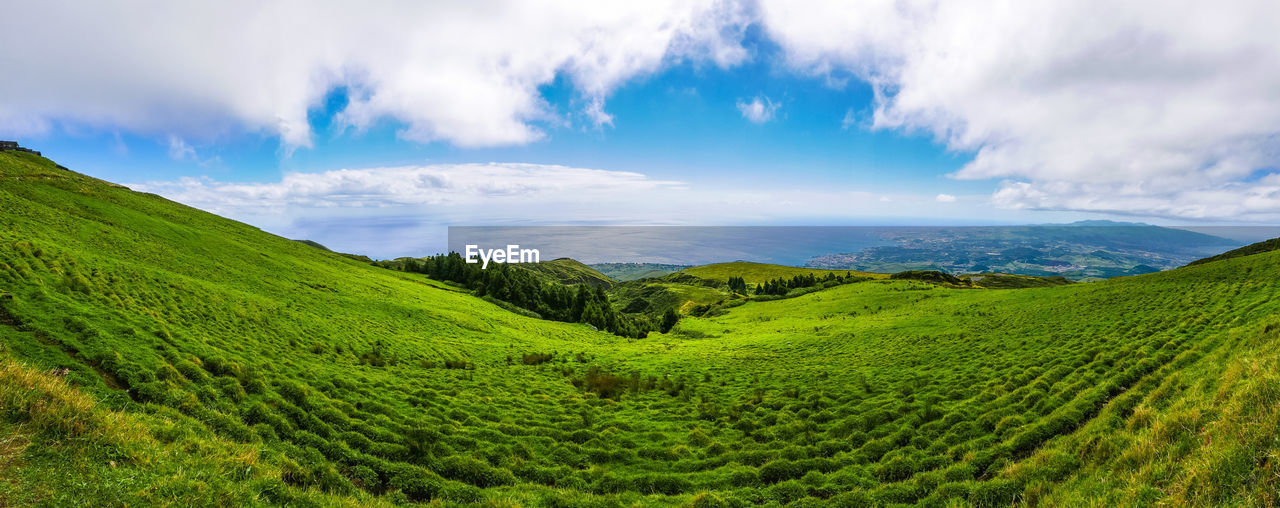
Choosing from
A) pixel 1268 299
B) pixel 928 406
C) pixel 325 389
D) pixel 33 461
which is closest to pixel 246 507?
pixel 33 461

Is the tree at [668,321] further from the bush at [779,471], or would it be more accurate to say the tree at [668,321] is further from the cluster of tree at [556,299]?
the bush at [779,471]

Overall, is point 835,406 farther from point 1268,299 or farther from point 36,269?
point 36,269

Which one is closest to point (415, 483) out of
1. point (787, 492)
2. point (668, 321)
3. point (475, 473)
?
point (475, 473)

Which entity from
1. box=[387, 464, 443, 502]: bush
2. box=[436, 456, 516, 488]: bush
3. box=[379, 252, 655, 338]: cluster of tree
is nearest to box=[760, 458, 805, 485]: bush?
box=[436, 456, 516, 488]: bush

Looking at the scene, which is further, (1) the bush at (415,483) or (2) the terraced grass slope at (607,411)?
(1) the bush at (415,483)

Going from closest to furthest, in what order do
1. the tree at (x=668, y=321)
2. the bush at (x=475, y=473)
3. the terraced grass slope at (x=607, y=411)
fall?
1. the terraced grass slope at (x=607, y=411)
2. the bush at (x=475, y=473)
3. the tree at (x=668, y=321)

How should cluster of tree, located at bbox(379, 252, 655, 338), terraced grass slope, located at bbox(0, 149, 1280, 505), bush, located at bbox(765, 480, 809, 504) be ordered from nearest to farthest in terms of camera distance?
terraced grass slope, located at bbox(0, 149, 1280, 505) < bush, located at bbox(765, 480, 809, 504) < cluster of tree, located at bbox(379, 252, 655, 338)

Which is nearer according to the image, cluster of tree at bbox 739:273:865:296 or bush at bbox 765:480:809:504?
bush at bbox 765:480:809:504

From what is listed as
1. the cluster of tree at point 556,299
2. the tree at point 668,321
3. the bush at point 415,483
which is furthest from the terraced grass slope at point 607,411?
the tree at point 668,321

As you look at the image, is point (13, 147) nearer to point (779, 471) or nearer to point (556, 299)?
point (556, 299)

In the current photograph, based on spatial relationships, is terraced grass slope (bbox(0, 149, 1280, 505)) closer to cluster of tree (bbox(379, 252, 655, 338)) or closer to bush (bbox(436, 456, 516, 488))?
bush (bbox(436, 456, 516, 488))
